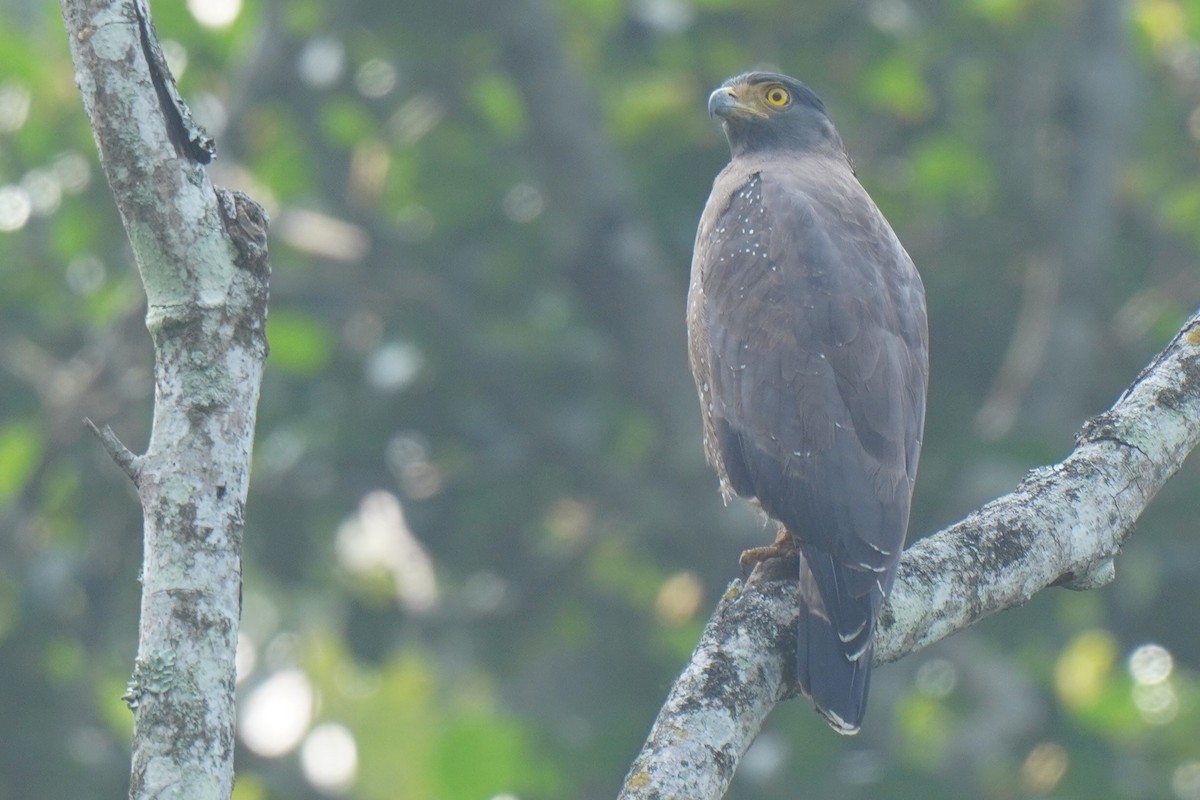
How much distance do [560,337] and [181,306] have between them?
566 cm

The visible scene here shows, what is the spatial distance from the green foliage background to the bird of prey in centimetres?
281

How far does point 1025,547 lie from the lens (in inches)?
143

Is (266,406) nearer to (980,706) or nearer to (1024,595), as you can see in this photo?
(980,706)

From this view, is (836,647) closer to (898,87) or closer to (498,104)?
(898,87)

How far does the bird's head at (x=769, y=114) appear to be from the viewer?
583 cm

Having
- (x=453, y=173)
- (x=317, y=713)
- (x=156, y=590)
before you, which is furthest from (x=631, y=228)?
(x=156, y=590)

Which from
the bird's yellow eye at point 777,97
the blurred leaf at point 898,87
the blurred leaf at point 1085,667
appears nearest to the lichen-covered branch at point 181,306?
the bird's yellow eye at point 777,97

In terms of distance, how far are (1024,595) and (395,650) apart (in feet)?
18.5

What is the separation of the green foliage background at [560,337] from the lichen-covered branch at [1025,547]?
357 cm

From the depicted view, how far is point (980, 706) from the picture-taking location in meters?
8.55

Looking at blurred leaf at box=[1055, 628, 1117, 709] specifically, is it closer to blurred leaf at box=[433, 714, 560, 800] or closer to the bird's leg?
blurred leaf at box=[433, 714, 560, 800]

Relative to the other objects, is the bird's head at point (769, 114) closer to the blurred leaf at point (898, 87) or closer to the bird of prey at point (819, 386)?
the bird of prey at point (819, 386)

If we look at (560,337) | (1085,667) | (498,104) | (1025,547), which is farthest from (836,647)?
(498,104)

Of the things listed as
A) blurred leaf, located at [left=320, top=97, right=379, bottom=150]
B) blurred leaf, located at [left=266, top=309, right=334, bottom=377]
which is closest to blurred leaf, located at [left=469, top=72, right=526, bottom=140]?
blurred leaf, located at [left=320, top=97, right=379, bottom=150]
